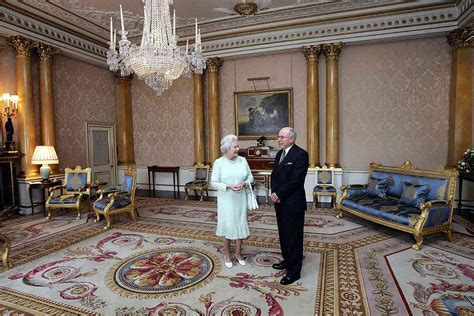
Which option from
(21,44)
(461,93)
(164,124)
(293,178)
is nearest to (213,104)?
(164,124)

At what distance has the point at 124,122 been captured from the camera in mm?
8750

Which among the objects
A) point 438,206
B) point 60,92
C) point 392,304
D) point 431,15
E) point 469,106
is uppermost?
point 431,15

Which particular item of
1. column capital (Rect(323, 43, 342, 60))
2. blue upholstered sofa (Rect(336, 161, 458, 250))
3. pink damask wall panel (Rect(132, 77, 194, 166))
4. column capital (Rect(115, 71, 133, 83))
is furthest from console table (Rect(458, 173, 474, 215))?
column capital (Rect(115, 71, 133, 83))

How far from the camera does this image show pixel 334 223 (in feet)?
16.2

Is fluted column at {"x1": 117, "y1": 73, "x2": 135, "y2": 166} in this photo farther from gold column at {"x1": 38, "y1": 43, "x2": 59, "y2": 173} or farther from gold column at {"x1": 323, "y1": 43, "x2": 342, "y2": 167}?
gold column at {"x1": 323, "y1": 43, "x2": 342, "y2": 167}

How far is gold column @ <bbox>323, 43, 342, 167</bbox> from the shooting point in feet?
21.7

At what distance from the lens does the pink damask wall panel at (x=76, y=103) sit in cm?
695

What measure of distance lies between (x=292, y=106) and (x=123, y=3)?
14.8 ft

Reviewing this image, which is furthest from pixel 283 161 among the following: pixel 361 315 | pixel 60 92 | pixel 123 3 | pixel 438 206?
pixel 60 92

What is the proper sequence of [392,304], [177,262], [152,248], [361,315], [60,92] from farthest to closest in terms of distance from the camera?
[60,92] → [152,248] → [177,262] → [392,304] → [361,315]

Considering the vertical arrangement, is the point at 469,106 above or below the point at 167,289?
above

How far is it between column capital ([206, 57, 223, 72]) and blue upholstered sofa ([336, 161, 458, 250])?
15.5 feet

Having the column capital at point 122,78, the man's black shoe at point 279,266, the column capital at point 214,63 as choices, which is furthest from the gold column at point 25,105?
the man's black shoe at point 279,266

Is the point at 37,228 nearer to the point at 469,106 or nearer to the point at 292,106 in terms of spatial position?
the point at 292,106
